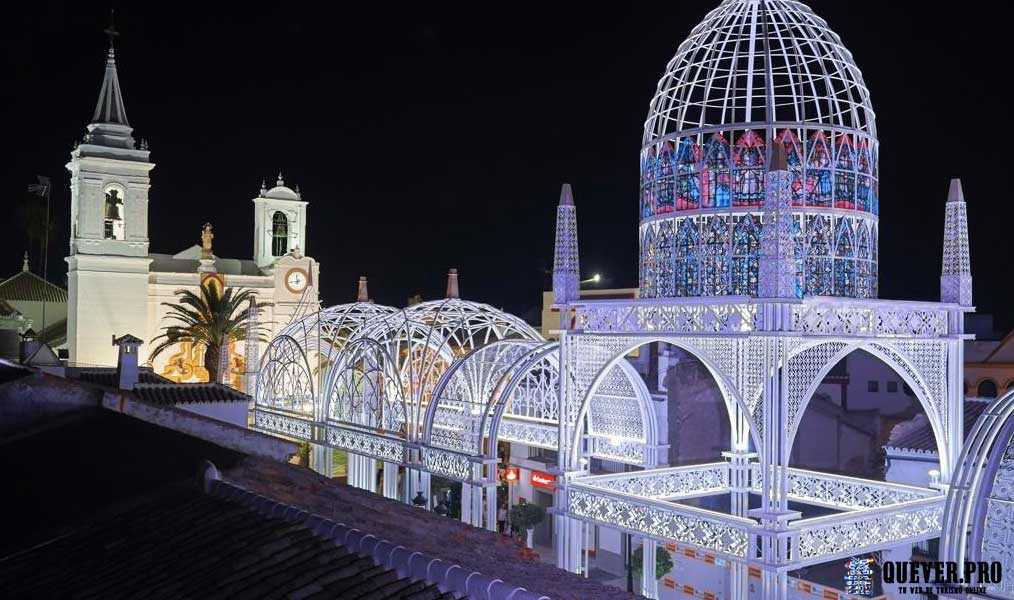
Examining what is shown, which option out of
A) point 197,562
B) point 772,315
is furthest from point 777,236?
point 197,562

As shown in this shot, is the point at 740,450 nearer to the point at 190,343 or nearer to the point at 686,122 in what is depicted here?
the point at 686,122

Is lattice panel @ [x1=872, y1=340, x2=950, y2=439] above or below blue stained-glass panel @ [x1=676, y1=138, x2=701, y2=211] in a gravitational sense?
below

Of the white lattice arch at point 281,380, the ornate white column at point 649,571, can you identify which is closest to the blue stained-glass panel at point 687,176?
the ornate white column at point 649,571

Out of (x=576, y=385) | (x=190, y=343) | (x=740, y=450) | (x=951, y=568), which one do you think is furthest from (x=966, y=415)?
(x=190, y=343)

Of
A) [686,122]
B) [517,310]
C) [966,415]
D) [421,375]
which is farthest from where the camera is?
[517,310]

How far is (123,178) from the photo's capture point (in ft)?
114

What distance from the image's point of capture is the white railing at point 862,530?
11.3 m

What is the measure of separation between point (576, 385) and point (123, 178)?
2560cm

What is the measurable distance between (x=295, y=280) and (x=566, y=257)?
26.6 meters

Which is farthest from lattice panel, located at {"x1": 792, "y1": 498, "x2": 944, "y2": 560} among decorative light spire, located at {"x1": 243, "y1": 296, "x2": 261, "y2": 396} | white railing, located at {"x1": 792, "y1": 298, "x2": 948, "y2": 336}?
decorative light spire, located at {"x1": 243, "y1": 296, "x2": 261, "y2": 396}

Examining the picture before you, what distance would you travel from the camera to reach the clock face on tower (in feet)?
129

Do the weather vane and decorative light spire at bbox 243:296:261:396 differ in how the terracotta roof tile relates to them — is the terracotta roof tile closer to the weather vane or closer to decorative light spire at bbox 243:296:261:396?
decorative light spire at bbox 243:296:261:396

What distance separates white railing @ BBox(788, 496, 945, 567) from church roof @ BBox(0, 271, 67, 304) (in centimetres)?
4065

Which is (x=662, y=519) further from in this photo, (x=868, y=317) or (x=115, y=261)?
(x=115, y=261)
